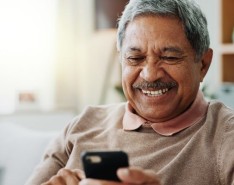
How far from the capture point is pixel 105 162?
1079 mm

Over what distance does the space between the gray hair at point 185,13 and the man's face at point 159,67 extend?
0.02m

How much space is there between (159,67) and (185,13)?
6.7 inches

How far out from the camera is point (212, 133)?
1.39 m

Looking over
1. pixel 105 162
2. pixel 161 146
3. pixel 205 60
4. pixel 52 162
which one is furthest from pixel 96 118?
pixel 105 162

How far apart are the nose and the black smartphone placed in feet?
1.25

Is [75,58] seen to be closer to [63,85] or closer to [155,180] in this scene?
[63,85]

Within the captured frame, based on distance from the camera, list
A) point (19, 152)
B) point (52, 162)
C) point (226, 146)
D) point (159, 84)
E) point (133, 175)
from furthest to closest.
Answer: point (19, 152) → point (52, 162) → point (159, 84) → point (226, 146) → point (133, 175)

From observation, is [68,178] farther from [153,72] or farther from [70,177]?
[153,72]

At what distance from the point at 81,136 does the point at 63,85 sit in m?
2.63

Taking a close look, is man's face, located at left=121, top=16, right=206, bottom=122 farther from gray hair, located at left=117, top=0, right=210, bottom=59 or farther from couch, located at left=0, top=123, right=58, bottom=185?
couch, located at left=0, top=123, right=58, bottom=185

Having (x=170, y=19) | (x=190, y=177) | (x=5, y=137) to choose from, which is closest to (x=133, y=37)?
(x=170, y=19)

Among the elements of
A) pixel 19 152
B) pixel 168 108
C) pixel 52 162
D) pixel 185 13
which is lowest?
pixel 19 152

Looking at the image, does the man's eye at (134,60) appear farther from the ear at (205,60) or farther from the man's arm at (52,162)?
the man's arm at (52,162)

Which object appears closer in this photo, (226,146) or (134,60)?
(226,146)
